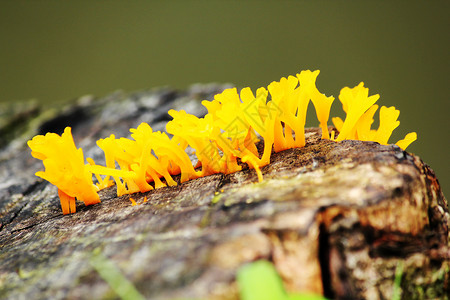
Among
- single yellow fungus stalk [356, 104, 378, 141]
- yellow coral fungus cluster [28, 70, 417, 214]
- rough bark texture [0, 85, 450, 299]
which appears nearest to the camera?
rough bark texture [0, 85, 450, 299]

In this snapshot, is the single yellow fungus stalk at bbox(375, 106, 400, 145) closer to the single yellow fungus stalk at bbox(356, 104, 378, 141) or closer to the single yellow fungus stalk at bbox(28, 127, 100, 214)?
the single yellow fungus stalk at bbox(356, 104, 378, 141)

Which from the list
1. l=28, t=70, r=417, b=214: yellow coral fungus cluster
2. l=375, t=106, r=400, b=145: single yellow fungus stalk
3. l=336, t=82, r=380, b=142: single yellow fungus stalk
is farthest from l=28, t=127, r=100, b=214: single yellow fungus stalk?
l=375, t=106, r=400, b=145: single yellow fungus stalk

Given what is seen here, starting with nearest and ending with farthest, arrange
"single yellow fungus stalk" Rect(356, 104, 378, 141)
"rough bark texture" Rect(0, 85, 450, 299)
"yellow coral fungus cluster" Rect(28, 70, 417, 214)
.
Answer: "rough bark texture" Rect(0, 85, 450, 299)
"yellow coral fungus cluster" Rect(28, 70, 417, 214)
"single yellow fungus stalk" Rect(356, 104, 378, 141)

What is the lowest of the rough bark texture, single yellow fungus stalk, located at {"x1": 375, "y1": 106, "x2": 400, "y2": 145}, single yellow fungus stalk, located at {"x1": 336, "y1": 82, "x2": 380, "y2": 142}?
the rough bark texture

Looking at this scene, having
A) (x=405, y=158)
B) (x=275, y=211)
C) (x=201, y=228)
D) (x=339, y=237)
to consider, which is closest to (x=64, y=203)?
(x=201, y=228)

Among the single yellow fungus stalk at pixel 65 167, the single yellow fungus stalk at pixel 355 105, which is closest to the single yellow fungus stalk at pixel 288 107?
the single yellow fungus stalk at pixel 355 105

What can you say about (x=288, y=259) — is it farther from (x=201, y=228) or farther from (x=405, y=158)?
(x=405, y=158)
